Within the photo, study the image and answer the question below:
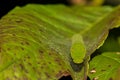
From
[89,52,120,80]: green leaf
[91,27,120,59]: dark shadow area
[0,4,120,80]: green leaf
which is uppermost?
[89,52,120,80]: green leaf

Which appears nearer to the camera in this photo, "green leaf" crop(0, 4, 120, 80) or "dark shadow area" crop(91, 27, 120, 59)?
"green leaf" crop(0, 4, 120, 80)

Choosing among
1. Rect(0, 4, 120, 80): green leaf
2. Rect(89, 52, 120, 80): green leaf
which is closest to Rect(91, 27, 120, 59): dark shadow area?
Rect(0, 4, 120, 80): green leaf

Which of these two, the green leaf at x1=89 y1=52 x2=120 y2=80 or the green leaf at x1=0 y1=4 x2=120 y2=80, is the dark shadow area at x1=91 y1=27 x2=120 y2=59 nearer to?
the green leaf at x1=0 y1=4 x2=120 y2=80

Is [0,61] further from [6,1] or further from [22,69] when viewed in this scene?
[6,1]

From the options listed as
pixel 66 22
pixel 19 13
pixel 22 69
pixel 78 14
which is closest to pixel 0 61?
pixel 22 69

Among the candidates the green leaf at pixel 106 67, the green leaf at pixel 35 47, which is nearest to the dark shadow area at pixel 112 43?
the green leaf at pixel 35 47

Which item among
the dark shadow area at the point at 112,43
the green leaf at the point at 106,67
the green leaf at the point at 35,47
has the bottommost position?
the dark shadow area at the point at 112,43

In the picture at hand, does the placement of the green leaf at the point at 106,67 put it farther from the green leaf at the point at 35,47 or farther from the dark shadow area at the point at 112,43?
the dark shadow area at the point at 112,43

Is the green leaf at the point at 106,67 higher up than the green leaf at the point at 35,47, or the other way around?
the green leaf at the point at 106,67

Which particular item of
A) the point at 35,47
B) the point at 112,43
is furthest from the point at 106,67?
the point at 112,43
